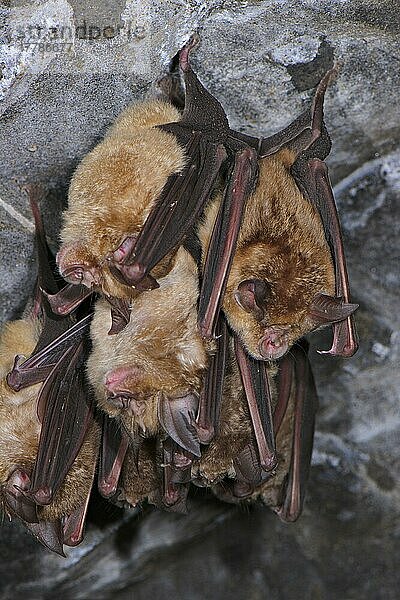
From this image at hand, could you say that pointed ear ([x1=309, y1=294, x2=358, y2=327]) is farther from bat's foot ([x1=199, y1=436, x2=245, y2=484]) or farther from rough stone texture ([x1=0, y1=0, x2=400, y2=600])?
rough stone texture ([x1=0, y1=0, x2=400, y2=600])

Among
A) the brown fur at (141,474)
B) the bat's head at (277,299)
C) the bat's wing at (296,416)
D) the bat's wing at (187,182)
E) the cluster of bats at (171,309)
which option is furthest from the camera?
the bat's wing at (296,416)

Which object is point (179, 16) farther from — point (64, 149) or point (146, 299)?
point (146, 299)

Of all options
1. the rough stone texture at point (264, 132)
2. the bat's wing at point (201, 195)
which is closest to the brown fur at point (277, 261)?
the bat's wing at point (201, 195)

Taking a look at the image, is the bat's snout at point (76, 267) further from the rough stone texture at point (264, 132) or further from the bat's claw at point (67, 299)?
the rough stone texture at point (264, 132)

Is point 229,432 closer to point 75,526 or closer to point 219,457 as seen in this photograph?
point 219,457

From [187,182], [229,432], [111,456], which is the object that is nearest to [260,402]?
[229,432]

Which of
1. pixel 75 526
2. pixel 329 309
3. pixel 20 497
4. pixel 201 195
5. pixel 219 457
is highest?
pixel 201 195

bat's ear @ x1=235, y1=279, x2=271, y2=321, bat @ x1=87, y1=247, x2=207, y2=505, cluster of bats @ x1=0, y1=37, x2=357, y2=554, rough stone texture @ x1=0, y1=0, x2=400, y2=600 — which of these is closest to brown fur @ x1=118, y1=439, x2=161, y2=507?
cluster of bats @ x1=0, y1=37, x2=357, y2=554
